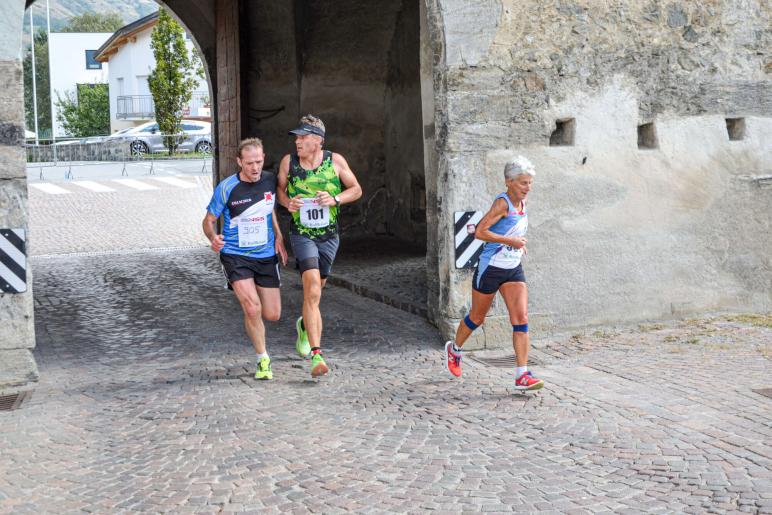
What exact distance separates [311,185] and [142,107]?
5753cm

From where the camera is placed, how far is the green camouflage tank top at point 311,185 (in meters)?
7.39

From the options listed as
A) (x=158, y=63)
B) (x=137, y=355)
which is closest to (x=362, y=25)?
(x=137, y=355)

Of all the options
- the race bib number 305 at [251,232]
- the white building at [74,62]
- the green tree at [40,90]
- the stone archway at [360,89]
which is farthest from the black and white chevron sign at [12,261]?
the white building at [74,62]

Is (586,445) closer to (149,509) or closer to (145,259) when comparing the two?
(149,509)

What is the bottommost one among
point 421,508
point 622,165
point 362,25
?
point 421,508

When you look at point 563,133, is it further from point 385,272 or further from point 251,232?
point 385,272

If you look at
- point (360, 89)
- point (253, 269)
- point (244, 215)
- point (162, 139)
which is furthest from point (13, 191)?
point (162, 139)

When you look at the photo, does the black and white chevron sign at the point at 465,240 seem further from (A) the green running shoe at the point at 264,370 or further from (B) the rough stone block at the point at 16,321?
(B) the rough stone block at the point at 16,321

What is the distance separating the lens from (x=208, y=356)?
Answer: 807 cm

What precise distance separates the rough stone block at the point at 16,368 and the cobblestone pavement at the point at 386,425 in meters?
0.21

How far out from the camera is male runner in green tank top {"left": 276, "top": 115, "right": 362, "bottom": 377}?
7.29m

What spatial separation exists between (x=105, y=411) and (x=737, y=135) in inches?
230

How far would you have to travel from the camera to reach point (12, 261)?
712 centimetres

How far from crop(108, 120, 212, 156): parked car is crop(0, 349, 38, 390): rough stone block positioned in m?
29.1
